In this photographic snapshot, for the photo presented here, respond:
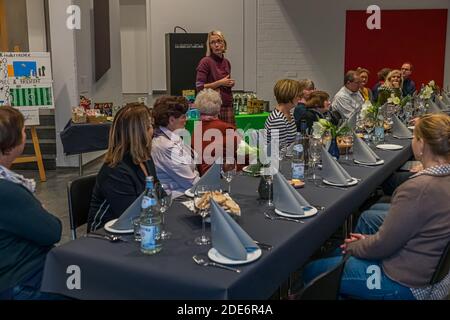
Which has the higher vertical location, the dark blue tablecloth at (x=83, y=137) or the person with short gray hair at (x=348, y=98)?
the person with short gray hair at (x=348, y=98)

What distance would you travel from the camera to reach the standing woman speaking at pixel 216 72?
5613mm

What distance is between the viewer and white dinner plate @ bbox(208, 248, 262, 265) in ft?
5.77

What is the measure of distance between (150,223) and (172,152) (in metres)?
1.30

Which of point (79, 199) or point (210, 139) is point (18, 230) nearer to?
point (79, 199)

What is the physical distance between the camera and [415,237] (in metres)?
1.99

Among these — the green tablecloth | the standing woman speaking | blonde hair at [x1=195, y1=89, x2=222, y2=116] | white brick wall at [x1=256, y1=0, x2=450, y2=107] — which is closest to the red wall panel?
white brick wall at [x1=256, y1=0, x2=450, y2=107]

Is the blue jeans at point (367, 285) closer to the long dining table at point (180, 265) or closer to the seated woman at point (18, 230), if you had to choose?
the long dining table at point (180, 265)

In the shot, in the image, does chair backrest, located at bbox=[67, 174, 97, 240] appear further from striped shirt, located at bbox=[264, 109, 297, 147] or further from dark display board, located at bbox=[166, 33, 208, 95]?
dark display board, located at bbox=[166, 33, 208, 95]

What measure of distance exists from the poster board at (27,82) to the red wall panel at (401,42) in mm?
5804

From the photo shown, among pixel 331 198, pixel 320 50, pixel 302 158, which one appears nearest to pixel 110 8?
pixel 320 50

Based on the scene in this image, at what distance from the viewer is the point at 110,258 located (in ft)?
5.93

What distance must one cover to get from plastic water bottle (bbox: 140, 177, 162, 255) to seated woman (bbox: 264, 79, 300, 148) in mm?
2101

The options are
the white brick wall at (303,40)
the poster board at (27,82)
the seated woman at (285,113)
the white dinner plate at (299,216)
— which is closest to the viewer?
the white dinner plate at (299,216)

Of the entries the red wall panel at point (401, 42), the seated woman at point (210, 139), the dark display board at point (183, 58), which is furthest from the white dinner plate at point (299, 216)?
the red wall panel at point (401, 42)
